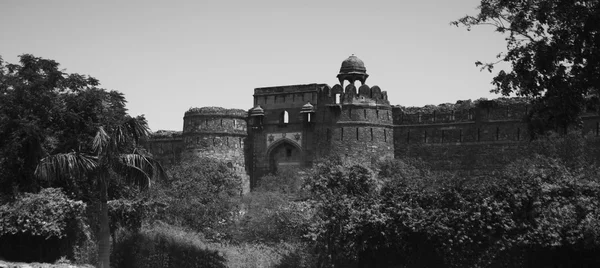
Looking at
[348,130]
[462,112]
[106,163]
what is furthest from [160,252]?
[462,112]

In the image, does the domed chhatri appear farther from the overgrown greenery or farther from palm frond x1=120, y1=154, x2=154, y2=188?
palm frond x1=120, y1=154, x2=154, y2=188

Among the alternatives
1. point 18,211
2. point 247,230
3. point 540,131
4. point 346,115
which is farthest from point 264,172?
point 540,131

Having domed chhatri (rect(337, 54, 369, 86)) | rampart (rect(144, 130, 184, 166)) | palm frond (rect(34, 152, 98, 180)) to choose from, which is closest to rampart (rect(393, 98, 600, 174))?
domed chhatri (rect(337, 54, 369, 86))

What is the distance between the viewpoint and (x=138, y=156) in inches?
821

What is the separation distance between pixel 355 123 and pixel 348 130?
48cm

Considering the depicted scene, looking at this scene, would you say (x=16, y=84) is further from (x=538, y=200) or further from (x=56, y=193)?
(x=538, y=200)

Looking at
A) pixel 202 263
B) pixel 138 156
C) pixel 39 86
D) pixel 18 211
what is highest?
pixel 39 86

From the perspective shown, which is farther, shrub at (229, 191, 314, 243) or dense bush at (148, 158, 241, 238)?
dense bush at (148, 158, 241, 238)

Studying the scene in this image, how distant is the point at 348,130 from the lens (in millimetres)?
41469

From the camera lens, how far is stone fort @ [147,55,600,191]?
40812mm

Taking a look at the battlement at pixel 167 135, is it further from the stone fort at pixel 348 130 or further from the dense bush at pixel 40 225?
the dense bush at pixel 40 225

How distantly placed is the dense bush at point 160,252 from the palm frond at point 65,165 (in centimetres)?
399

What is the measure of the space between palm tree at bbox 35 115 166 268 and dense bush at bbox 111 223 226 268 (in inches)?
117

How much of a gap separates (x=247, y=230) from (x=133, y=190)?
17.7ft
